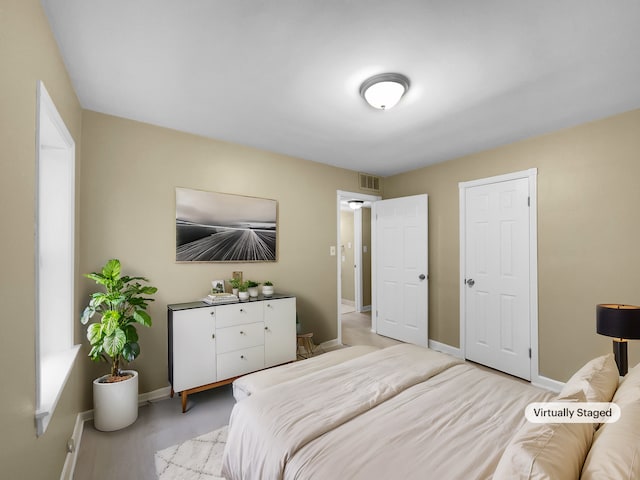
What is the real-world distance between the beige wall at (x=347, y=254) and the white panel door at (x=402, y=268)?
7.62 feet

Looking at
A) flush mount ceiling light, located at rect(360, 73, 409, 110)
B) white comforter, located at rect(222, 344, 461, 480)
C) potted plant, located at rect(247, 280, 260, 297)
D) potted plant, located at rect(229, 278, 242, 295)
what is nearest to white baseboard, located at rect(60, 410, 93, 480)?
white comforter, located at rect(222, 344, 461, 480)

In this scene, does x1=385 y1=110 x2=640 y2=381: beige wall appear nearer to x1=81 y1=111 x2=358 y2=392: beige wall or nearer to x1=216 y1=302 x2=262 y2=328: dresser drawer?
x1=81 y1=111 x2=358 y2=392: beige wall

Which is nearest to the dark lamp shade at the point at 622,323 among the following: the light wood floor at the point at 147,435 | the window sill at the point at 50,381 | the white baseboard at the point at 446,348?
the white baseboard at the point at 446,348

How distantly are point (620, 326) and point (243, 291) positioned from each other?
2935 millimetres

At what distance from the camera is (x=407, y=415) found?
4.57 ft

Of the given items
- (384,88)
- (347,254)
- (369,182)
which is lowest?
(347,254)

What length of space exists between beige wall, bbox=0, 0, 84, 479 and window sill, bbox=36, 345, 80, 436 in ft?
0.14

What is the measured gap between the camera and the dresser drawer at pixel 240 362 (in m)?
2.73

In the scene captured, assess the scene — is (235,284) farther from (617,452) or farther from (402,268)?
(617,452)

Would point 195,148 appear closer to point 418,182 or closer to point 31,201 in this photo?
point 31,201

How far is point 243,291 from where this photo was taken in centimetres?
313

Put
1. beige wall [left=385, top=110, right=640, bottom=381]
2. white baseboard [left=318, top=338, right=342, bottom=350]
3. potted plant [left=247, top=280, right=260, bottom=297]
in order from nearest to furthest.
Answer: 1. beige wall [left=385, top=110, right=640, bottom=381]
2. potted plant [left=247, top=280, right=260, bottom=297]
3. white baseboard [left=318, top=338, right=342, bottom=350]

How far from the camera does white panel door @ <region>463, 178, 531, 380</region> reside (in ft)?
10.3

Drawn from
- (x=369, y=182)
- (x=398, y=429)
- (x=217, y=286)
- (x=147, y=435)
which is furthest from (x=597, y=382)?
(x=369, y=182)
